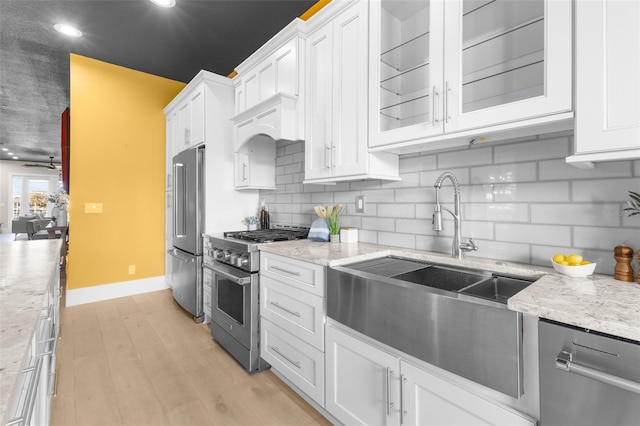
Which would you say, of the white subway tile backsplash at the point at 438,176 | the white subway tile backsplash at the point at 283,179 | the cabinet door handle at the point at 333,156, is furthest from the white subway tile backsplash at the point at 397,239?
the white subway tile backsplash at the point at 283,179

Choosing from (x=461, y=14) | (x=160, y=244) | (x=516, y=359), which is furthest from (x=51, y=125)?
(x=516, y=359)

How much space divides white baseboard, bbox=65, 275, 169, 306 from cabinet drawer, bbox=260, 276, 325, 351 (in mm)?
2831

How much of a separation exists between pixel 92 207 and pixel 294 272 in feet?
11.0

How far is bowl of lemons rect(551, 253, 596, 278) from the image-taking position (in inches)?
48.5

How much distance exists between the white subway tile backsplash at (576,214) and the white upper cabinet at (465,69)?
1.21ft

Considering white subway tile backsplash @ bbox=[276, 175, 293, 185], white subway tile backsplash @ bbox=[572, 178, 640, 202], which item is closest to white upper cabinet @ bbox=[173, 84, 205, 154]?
white subway tile backsplash @ bbox=[276, 175, 293, 185]

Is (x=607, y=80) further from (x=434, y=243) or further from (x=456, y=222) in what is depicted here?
(x=434, y=243)

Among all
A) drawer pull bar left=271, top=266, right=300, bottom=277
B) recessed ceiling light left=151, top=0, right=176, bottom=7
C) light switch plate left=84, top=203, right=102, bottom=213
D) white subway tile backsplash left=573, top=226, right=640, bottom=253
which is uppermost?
recessed ceiling light left=151, top=0, right=176, bottom=7

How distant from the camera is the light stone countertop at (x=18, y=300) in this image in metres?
0.52

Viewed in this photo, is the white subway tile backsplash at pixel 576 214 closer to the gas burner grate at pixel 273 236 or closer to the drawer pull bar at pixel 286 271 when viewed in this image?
the drawer pull bar at pixel 286 271

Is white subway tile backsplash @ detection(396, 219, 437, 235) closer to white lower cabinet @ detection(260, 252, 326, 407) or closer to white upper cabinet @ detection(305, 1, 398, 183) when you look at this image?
white upper cabinet @ detection(305, 1, 398, 183)

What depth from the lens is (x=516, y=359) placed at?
95 centimetres

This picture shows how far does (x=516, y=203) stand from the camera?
158 cm

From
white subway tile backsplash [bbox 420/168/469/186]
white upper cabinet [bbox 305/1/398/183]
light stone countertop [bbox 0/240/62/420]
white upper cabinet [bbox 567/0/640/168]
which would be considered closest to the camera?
light stone countertop [bbox 0/240/62/420]
